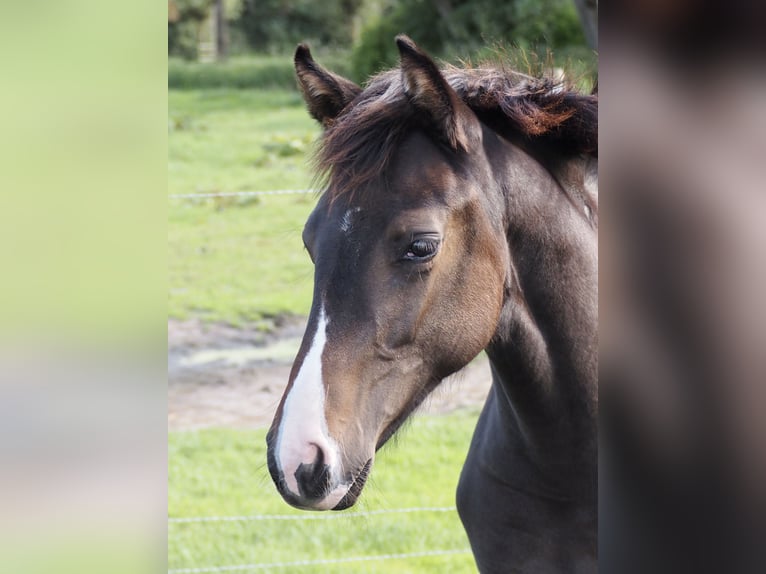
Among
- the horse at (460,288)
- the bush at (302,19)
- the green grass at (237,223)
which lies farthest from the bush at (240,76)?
the horse at (460,288)

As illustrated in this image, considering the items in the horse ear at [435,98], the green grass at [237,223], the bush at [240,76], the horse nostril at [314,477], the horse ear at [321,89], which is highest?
A: the horse ear at [435,98]

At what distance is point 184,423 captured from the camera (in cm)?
534

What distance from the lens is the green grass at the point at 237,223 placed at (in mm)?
6578

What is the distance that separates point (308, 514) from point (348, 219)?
289 centimetres

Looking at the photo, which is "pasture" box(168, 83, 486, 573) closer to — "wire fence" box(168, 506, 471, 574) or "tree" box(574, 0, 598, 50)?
"wire fence" box(168, 506, 471, 574)

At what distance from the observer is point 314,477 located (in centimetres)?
154

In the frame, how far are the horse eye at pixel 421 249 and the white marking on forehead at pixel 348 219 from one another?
0.12 meters

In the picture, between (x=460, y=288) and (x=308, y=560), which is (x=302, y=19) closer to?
(x=308, y=560)

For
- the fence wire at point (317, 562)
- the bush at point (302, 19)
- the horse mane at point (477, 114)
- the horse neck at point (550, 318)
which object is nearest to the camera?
the horse mane at point (477, 114)

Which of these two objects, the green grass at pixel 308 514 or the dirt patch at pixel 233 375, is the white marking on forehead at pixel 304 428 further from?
the dirt patch at pixel 233 375

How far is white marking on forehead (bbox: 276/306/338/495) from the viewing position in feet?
5.02

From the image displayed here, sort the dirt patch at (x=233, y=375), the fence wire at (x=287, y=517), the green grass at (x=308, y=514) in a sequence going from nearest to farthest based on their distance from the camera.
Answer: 1. the green grass at (x=308, y=514)
2. the fence wire at (x=287, y=517)
3. the dirt patch at (x=233, y=375)
